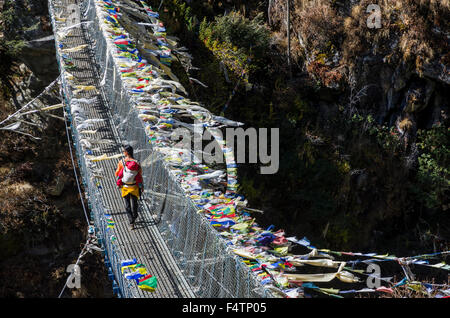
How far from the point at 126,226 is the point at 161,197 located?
763 millimetres

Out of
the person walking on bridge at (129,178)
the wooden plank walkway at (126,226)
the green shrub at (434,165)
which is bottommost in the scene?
the green shrub at (434,165)

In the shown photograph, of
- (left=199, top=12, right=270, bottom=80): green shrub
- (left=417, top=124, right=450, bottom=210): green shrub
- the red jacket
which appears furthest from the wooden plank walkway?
(left=417, top=124, right=450, bottom=210): green shrub

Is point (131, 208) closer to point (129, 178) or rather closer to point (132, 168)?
point (129, 178)

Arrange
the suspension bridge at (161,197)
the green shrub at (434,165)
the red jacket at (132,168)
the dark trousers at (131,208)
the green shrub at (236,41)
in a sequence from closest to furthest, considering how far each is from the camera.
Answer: the suspension bridge at (161,197) → the red jacket at (132,168) → the dark trousers at (131,208) → the green shrub at (434,165) → the green shrub at (236,41)

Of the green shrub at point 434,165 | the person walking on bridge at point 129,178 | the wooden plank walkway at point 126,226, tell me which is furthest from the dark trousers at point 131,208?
the green shrub at point 434,165

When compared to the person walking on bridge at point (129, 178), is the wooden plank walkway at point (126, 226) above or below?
below

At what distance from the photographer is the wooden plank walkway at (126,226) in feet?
24.9

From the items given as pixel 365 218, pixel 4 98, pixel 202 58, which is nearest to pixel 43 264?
pixel 4 98

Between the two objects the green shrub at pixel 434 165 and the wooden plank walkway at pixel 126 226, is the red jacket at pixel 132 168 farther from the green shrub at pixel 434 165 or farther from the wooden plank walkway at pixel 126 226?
the green shrub at pixel 434 165

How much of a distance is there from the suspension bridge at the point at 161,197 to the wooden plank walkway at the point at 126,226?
0.02m

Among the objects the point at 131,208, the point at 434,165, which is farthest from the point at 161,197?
the point at 434,165

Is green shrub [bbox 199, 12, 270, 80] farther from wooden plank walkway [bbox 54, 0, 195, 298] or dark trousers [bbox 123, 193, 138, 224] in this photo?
dark trousers [bbox 123, 193, 138, 224]

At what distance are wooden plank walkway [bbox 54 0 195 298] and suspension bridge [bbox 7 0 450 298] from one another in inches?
0.7

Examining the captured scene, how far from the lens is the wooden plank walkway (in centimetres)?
760
